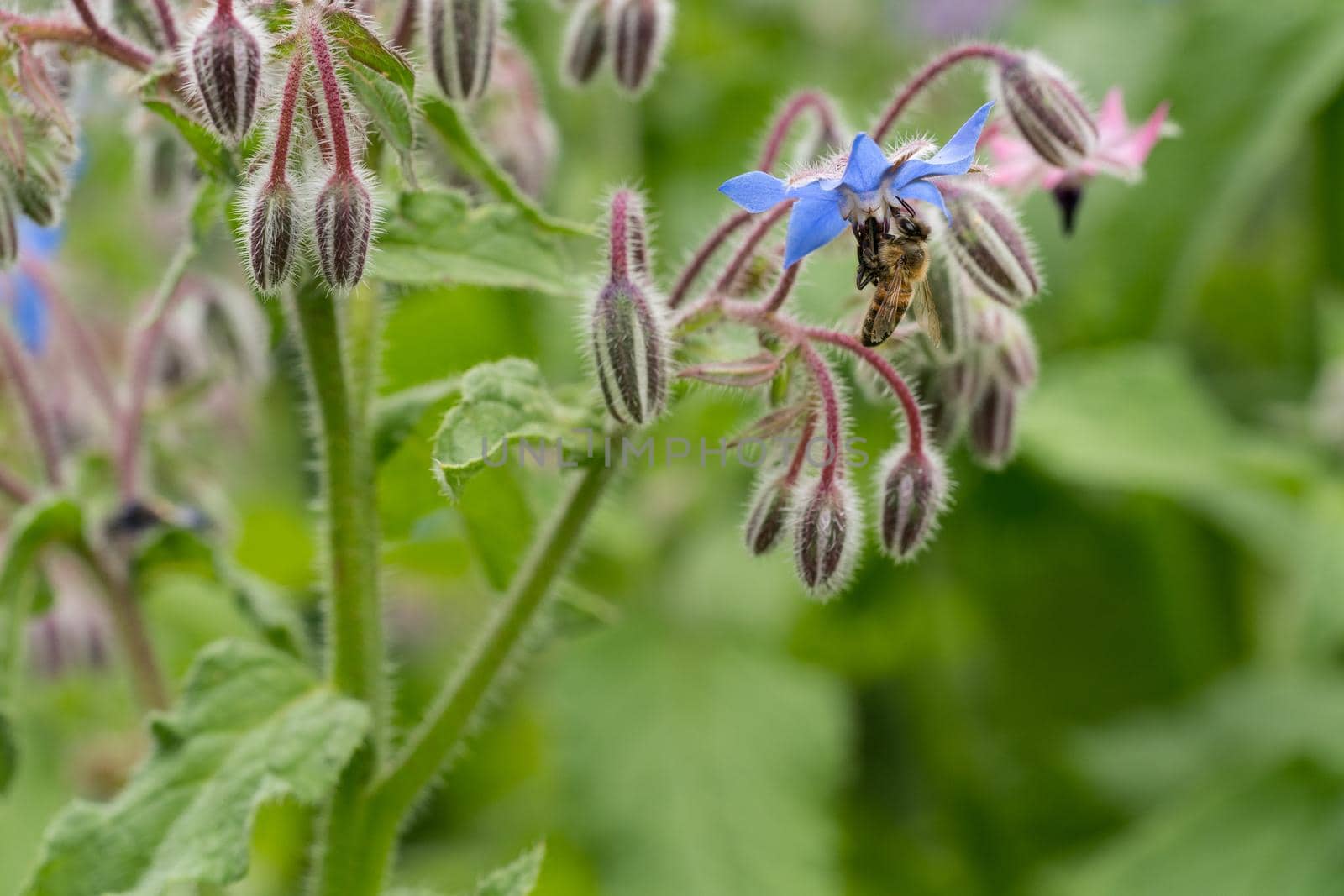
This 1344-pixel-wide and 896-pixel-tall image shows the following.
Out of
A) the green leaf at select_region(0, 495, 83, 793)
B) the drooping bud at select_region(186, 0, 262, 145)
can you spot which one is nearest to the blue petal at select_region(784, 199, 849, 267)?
the drooping bud at select_region(186, 0, 262, 145)

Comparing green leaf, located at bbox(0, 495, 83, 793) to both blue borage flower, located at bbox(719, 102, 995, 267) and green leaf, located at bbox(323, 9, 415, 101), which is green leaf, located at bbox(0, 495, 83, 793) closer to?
green leaf, located at bbox(323, 9, 415, 101)

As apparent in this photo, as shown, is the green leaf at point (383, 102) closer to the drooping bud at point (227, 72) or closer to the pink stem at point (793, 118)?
the drooping bud at point (227, 72)

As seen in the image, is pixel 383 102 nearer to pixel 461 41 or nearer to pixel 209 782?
pixel 461 41

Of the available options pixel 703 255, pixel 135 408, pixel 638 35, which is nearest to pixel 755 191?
pixel 703 255

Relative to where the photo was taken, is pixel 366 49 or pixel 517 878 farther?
pixel 517 878

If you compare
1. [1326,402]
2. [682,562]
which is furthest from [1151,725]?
[682,562]

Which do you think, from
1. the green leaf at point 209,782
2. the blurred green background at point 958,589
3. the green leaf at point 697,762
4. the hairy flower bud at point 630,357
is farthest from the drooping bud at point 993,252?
the green leaf at point 697,762

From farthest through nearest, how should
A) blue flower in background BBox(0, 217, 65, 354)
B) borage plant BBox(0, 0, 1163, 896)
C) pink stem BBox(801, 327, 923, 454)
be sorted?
1. blue flower in background BBox(0, 217, 65, 354)
2. pink stem BBox(801, 327, 923, 454)
3. borage plant BBox(0, 0, 1163, 896)
